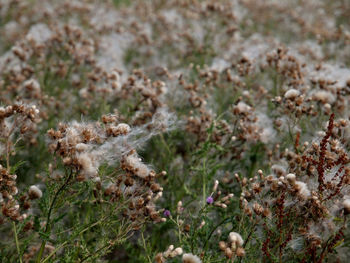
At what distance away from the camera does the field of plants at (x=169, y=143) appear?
7.32 ft

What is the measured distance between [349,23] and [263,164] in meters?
5.28

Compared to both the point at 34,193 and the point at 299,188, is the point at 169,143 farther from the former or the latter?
the point at 299,188

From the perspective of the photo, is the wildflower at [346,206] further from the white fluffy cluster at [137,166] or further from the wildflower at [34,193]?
the wildflower at [34,193]

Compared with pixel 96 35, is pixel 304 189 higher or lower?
higher

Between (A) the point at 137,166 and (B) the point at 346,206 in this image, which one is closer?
(B) the point at 346,206

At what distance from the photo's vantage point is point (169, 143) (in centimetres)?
350

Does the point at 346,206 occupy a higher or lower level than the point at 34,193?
higher

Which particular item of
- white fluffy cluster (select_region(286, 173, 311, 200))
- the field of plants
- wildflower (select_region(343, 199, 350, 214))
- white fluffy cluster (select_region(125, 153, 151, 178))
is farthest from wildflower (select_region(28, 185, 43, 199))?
wildflower (select_region(343, 199, 350, 214))

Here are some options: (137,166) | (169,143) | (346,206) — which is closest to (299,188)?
(346,206)

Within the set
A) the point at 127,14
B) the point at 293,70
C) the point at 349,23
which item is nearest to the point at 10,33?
the point at 127,14

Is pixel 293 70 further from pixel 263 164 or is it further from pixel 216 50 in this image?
pixel 216 50

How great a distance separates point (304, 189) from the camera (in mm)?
2152

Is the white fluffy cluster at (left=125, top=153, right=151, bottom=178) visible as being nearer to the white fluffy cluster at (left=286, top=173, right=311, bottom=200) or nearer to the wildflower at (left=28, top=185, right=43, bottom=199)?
the wildflower at (left=28, top=185, right=43, bottom=199)

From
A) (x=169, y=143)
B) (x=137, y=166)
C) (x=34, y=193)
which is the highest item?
(x=137, y=166)
